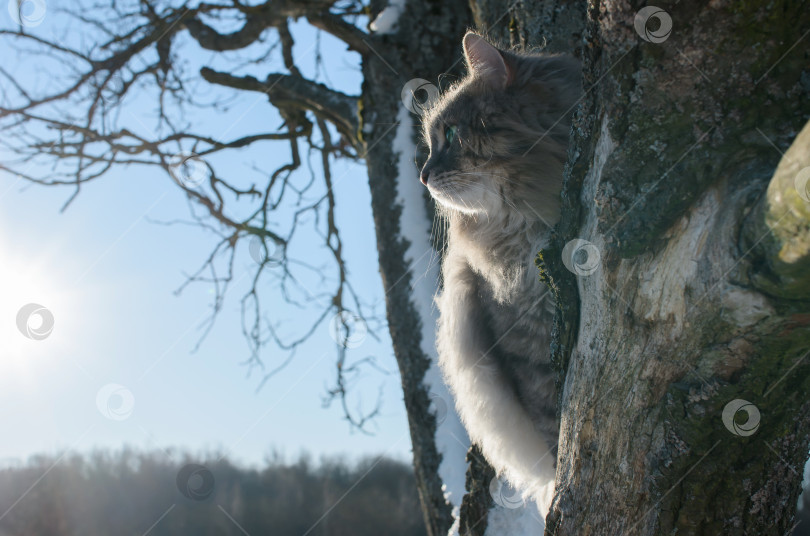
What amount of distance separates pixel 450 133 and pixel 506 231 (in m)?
0.54

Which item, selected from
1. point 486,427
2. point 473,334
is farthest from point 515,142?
point 486,427

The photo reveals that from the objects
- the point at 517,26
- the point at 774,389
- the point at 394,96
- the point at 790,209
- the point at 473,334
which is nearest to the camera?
the point at 790,209

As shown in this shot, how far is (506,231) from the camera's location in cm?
251

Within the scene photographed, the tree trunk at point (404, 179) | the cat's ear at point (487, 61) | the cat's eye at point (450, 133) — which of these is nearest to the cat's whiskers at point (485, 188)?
the cat's eye at point (450, 133)

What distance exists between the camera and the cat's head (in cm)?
241

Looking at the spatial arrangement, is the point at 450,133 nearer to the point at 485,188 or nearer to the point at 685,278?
the point at 485,188

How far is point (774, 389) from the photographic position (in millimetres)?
1300

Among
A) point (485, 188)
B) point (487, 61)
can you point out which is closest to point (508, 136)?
point (485, 188)

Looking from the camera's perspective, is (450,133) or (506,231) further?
(450,133)

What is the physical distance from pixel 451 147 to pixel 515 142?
32 cm

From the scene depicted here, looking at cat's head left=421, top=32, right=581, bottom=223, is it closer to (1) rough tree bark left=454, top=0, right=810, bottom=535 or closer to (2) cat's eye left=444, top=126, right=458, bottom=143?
(2) cat's eye left=444, top=126, right=458, bottom=143

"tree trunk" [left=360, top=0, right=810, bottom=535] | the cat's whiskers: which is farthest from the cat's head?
"tree trunk" [left=360, top=0, right=810, bottom=535]

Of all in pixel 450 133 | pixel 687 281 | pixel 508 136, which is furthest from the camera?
pixel 450 133

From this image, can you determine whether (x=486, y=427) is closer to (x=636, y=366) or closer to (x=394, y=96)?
(x=636, y=366)
